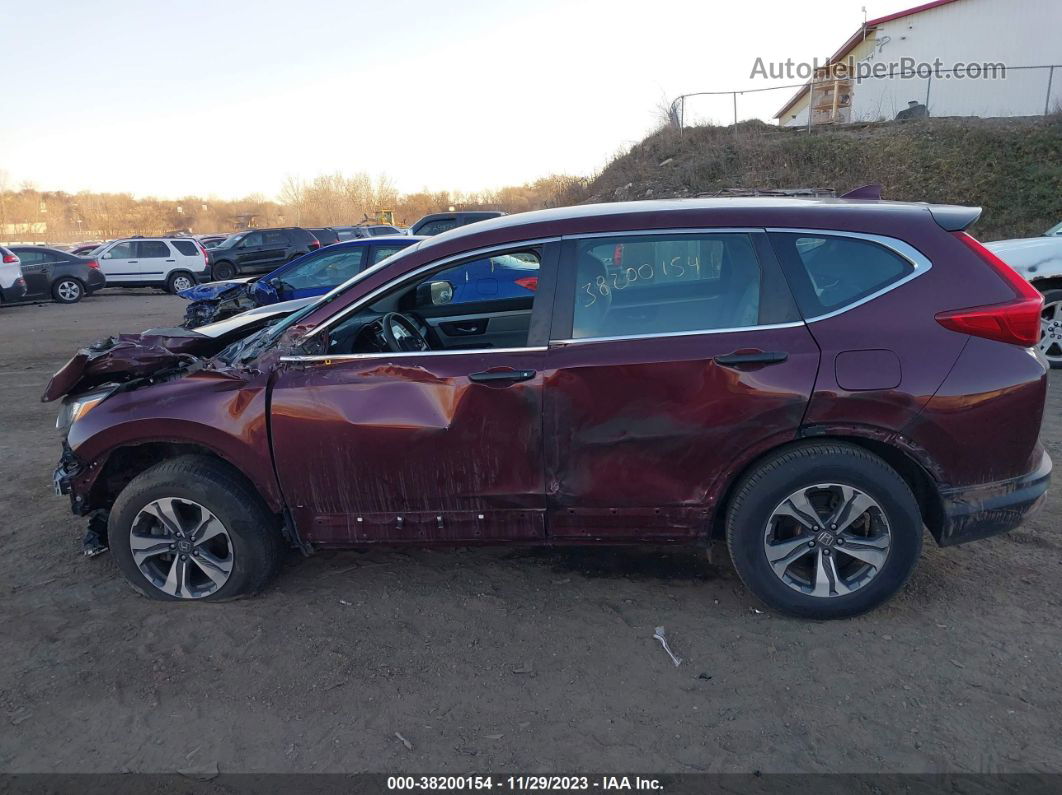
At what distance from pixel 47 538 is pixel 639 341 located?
3.75 m

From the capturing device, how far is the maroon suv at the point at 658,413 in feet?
10.2

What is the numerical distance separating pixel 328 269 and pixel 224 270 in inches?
616

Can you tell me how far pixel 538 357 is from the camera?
323cm

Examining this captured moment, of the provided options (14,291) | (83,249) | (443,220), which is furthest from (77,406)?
(83,249)

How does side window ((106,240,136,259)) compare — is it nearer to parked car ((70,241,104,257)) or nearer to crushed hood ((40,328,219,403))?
parked car ((70,241,104,257))

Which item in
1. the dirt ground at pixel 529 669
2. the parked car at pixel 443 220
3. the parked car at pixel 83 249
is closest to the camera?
the dirt ground at pixel 529 669

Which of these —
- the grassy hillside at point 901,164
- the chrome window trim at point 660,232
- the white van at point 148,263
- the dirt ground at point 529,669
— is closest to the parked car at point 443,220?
→ the grassy hillside at point 901,164

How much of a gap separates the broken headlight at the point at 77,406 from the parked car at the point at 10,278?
1699 centimetres

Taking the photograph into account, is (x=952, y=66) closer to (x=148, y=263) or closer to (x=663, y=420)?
(x=148, y=263)

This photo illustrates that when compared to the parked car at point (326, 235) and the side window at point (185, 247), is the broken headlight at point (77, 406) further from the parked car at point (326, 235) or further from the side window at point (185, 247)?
the parked car at point (326, 235)

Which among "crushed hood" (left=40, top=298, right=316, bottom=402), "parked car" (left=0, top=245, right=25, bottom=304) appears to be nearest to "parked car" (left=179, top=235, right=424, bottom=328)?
"crushed hood" (left=40, top=298, right=316, bottom=402)

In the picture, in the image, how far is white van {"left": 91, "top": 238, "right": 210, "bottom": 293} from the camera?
21.8 m

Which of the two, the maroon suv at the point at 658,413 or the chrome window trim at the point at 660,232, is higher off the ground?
the chrome window trim at the point at 660,232

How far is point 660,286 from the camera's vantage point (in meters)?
3.39
